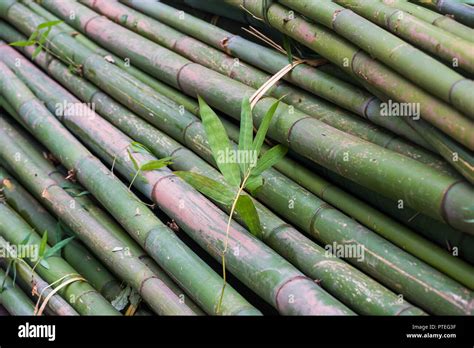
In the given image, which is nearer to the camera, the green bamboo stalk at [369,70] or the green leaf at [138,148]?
the green bamboo stalk at [369,70]

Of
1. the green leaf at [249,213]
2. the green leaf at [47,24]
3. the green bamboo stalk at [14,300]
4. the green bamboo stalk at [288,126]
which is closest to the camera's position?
the green bamboo stalk at [288,126]

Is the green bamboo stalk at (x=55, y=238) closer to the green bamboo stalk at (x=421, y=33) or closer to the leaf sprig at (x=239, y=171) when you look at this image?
the leaf sprig at (x=239, y=171)

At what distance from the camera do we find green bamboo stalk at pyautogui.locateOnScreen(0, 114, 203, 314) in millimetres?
1820

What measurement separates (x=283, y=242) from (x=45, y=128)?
0.87 metres

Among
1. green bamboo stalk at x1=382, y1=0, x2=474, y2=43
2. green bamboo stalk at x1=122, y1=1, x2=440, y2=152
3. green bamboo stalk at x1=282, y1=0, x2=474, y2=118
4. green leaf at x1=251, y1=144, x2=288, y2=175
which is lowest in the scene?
green leaf at x1=251, y1=144, x2=288, y2=175

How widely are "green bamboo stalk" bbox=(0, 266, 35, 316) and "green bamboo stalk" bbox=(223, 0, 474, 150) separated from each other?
1.02m

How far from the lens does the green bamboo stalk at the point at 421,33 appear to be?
1581 mm

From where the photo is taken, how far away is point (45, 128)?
2.12 m

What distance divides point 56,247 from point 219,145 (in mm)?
546

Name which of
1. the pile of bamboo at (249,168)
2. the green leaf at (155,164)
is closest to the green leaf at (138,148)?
the pile of bamboo at (249,168)

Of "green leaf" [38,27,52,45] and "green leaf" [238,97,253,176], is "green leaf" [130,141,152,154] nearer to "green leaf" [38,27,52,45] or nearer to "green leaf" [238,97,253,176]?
"green leaf" [238,97,253,176]

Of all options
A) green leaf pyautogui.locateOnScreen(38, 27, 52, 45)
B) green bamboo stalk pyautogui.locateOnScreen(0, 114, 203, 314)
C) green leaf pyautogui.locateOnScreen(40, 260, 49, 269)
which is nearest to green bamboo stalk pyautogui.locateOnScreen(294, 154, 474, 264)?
Result: green bamboo stalk pyautogui.locateOnScreen(0, 114, 203, 314)
